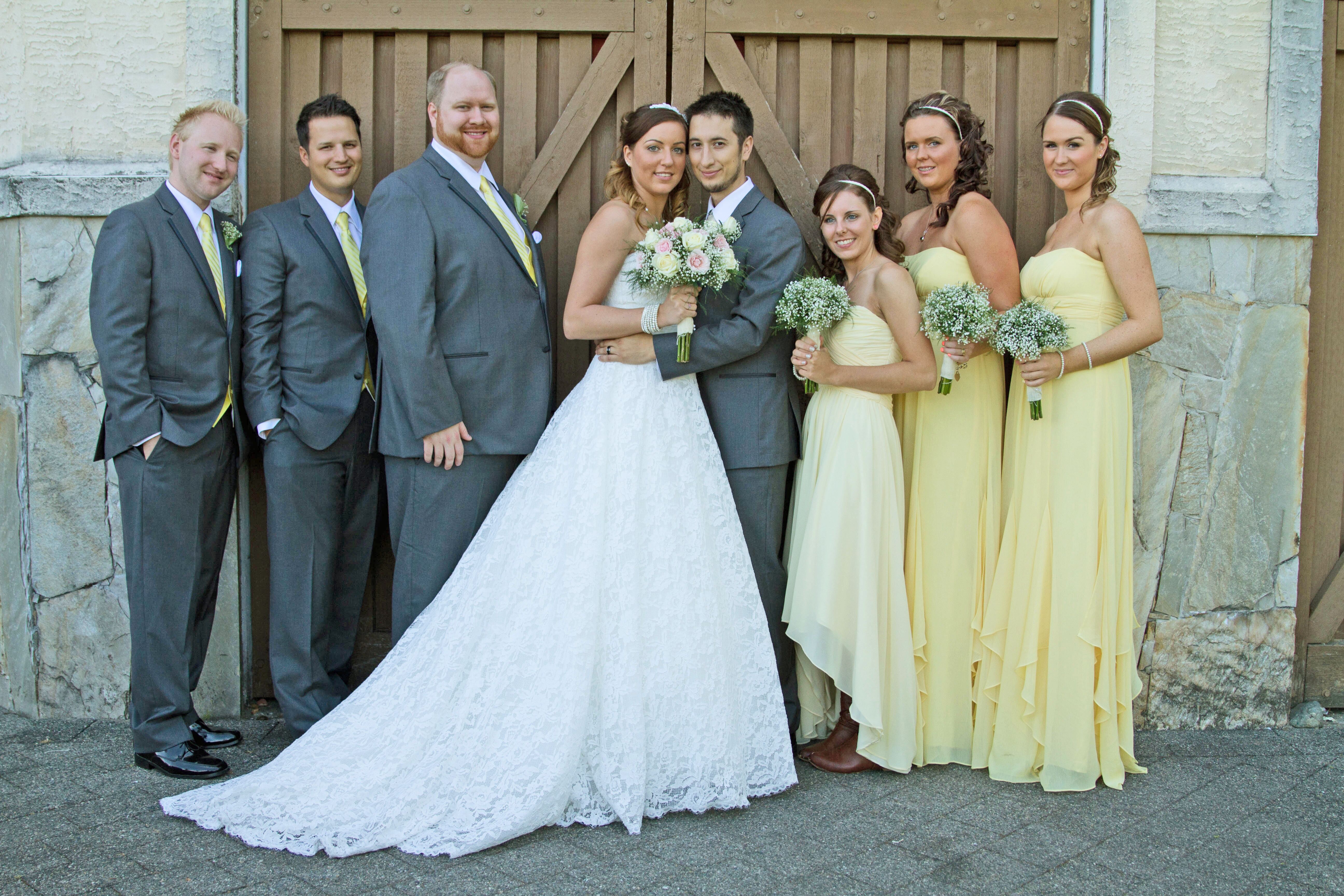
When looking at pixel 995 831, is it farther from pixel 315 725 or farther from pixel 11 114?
pixel 11 114

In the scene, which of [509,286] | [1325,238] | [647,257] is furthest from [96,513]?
[1325,238]

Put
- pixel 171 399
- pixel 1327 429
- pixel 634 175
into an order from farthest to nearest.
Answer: pixel 1327 429 → pixel 634 175 → pixel 171 399

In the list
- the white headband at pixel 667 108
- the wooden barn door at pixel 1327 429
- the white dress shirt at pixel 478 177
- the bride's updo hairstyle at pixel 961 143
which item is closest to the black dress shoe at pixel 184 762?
the white dress shirt at pixel 478 177

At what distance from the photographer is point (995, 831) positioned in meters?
3.33

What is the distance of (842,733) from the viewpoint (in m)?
3.90

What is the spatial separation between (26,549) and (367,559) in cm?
145

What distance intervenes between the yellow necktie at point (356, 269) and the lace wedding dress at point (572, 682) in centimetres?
80

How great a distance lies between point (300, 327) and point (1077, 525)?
3067 millimetres

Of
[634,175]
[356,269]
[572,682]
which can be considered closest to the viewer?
[572,682]

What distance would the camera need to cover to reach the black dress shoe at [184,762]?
372 cm

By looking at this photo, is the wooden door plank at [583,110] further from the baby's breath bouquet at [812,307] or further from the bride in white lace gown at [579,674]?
the baby's breath bouquet at [812,307]

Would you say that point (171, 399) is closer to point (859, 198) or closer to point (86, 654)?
point (86, 654)

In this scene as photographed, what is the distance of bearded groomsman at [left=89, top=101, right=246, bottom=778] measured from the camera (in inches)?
144

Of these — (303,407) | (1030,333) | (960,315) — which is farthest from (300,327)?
(1030,333)
